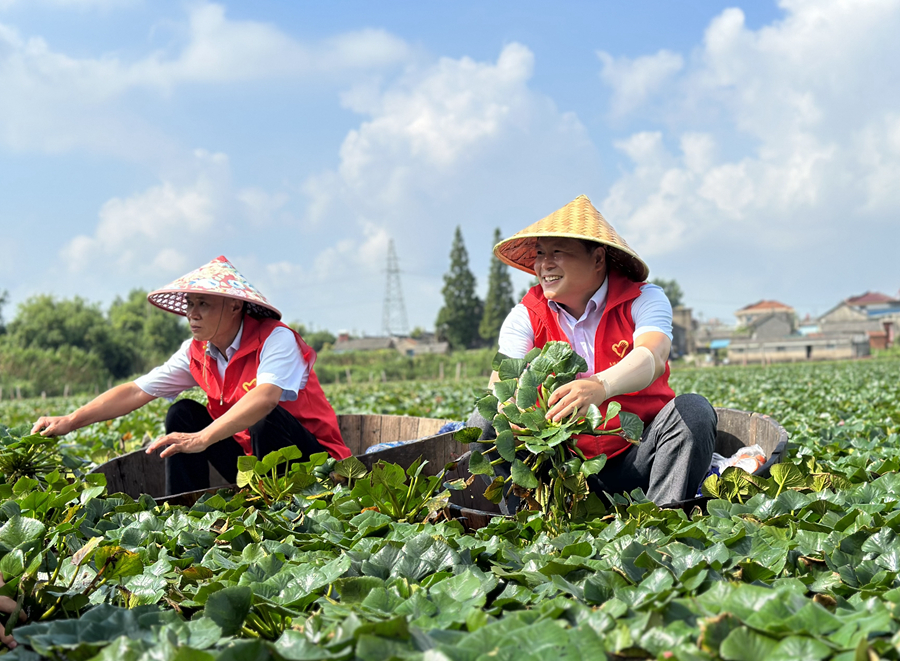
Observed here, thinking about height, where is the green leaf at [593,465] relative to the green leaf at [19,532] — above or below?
above

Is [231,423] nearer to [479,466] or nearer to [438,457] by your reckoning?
[438,457]

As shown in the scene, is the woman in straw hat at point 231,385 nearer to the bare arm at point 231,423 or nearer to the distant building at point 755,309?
the bare arm at point 231,423

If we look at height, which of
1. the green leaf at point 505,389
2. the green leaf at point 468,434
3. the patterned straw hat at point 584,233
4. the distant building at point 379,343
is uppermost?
the distant building at point 379,343

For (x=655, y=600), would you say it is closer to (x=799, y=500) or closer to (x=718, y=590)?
(x=718, y=590)

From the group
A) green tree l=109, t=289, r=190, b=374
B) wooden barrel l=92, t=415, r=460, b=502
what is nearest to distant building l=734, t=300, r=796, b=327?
green tree l=109, t=289, r=190, b=374

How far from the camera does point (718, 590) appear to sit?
3.69 feet

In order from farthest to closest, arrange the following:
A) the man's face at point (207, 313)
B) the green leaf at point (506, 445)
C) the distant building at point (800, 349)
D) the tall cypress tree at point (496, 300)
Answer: the tall cypress tree at point (496, 300), the distant building at point (800, 349), the man's face at point (207, 313), the green leaf at point (506, 445)

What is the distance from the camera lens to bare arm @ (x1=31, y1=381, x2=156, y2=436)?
2.90m

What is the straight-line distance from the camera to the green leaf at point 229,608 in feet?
3.96

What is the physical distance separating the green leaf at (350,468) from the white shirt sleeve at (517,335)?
625 mm

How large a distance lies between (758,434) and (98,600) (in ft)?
7.66

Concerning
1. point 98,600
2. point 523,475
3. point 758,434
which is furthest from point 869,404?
point 98,600

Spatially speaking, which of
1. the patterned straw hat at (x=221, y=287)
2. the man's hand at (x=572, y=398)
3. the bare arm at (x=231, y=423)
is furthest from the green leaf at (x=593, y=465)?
the patterned straw hat at (x=221, y=287)

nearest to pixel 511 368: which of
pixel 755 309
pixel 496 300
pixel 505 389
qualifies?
pixel 505 389
